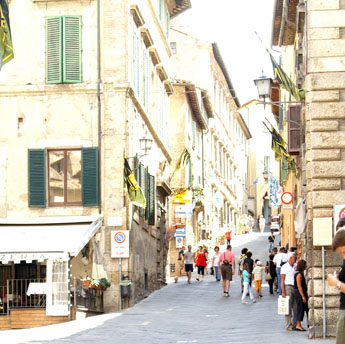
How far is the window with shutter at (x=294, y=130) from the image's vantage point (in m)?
26.9

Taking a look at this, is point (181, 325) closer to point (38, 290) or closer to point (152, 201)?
point (38, 290)

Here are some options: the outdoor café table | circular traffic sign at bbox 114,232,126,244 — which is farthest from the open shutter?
the outdoor café table

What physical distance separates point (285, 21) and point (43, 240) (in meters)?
11.5

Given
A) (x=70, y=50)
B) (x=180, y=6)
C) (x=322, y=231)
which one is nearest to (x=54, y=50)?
(x=70, y=50)

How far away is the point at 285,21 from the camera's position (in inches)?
1289

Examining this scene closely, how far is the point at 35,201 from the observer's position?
2834cm

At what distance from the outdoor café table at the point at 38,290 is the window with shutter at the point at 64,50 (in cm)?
610

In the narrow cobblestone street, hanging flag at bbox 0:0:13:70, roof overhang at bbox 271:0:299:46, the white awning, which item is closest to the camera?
the narrow cobblestone street

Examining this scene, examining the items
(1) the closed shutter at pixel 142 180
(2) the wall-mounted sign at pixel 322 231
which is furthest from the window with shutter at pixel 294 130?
(2) the wall-mounted sign at pixel 322 231

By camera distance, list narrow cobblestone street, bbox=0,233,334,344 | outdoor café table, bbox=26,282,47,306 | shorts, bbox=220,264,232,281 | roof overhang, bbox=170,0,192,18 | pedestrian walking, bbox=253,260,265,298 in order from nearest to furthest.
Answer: narrow cobblestone street, bbox=0,233,334,344
outdoor café table, bbox=26,282,47,306
pedestrian walking, bbox=253,260,265,298
shorts, bbox=220,264,232,281
roof overhang, bbox=170,0,192,18

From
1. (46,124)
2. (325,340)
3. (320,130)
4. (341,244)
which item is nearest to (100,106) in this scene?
(46,124)

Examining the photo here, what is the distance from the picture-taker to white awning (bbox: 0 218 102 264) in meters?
25.2

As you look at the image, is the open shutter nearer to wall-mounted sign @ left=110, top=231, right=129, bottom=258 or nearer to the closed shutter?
the closed shutter

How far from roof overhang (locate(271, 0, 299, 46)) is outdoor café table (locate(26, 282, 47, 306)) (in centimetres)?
1146
